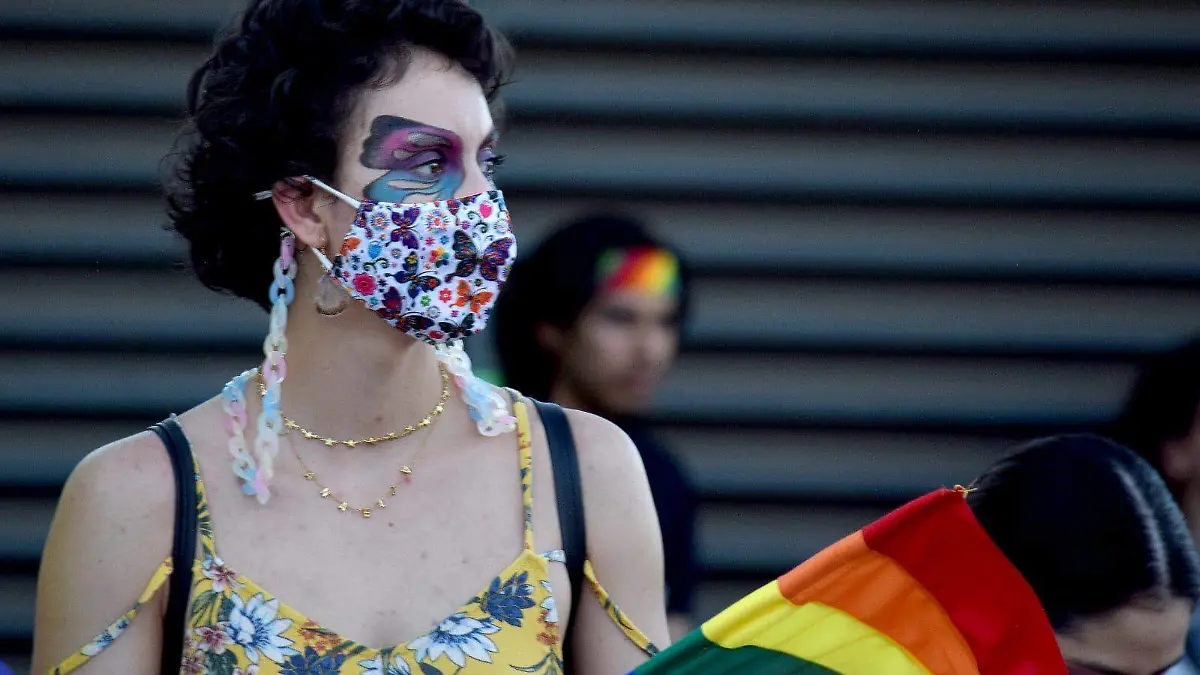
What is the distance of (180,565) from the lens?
7.08ft

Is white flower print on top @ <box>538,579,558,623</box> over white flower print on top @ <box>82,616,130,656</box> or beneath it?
over

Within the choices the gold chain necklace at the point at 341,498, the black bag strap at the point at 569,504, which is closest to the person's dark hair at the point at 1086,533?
the black bag strap at the point at 569,504

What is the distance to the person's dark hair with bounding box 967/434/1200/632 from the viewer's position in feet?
7.43

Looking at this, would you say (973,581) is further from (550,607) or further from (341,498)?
(341,498)

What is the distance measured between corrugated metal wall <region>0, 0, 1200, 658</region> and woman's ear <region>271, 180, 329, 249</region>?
2.07 meters

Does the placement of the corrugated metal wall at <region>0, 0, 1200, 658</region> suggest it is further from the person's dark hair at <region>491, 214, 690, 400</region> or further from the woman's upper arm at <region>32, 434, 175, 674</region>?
the woman's upper arm at <region>32, 434, 175, 674</region>

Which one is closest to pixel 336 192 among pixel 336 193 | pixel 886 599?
pixel 336 193

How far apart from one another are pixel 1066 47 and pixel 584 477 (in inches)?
111

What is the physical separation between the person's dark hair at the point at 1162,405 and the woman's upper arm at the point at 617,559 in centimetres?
191

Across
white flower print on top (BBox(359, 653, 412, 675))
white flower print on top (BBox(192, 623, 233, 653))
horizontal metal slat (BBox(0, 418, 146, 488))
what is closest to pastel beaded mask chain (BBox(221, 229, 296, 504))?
white flower print on top (BBox(192, 623, 233, 653))

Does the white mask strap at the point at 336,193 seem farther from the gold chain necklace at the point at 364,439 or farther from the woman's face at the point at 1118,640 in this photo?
the woman's face at the point at 1118,640

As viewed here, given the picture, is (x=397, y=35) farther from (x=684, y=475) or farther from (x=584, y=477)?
(x=684, y=475)

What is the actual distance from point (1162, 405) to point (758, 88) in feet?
4.86

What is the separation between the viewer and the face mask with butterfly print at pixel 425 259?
2.34 metres
